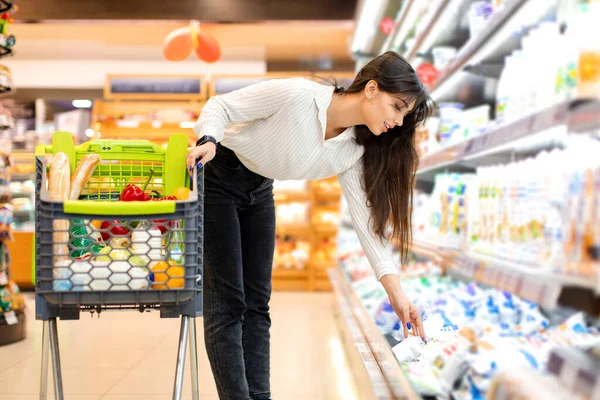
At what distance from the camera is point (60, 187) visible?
61.4 inches

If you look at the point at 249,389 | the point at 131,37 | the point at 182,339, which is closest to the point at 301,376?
the point at 249,389

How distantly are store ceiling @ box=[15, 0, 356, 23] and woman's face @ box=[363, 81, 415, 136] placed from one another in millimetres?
5133

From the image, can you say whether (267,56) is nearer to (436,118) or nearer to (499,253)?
(436,118)

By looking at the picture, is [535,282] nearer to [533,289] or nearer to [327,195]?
[533,289]

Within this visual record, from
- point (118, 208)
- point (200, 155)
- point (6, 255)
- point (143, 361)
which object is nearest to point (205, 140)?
point (200, 155)

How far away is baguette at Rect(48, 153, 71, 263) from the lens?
1.47 metres

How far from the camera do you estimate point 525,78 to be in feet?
6.50

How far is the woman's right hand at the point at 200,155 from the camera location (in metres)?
1.55

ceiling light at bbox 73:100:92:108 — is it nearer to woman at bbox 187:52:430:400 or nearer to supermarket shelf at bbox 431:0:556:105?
supermarket shelf at bbox 431:0:556:105

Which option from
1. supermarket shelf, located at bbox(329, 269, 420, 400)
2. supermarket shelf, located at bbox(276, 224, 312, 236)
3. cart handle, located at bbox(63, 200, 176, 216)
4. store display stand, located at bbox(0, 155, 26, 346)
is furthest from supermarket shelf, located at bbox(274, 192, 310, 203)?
cart handle, located at bbox(63, 200, 176, 216)

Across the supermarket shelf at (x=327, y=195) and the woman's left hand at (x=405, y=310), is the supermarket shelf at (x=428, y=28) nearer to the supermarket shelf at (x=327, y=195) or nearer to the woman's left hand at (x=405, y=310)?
the woman's left hand at (x=405, y=310)

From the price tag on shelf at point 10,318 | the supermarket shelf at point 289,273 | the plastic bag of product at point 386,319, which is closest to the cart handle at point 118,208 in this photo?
the plastic bag of product at point 386,319

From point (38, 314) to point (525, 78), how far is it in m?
1.50

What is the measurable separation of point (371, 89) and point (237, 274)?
670 millimetres
